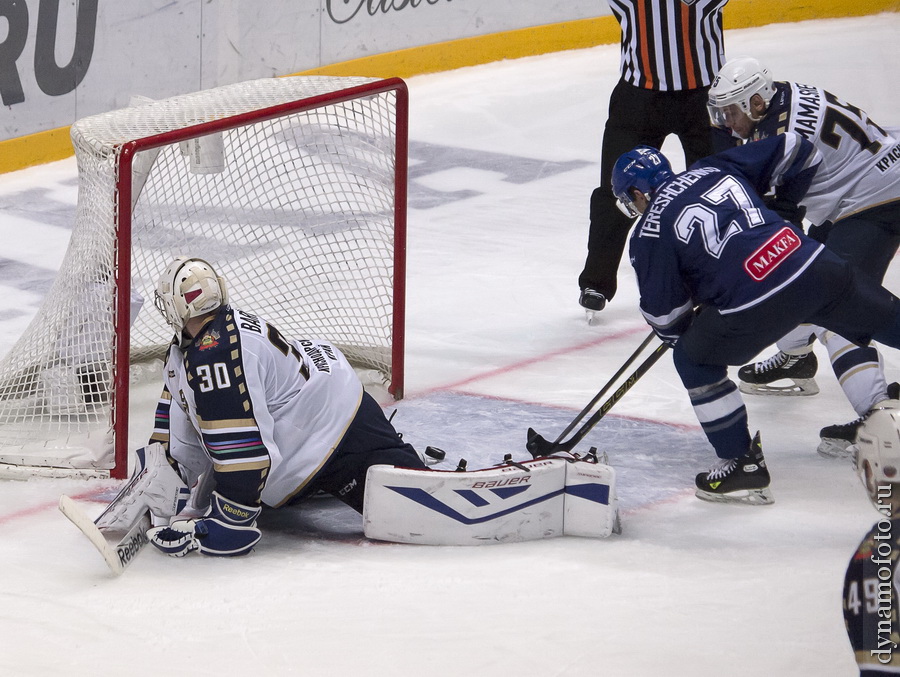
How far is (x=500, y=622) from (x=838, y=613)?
2.18ft

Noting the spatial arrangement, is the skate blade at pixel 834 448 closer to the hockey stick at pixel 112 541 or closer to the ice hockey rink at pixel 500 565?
the ice hockey rink at pixel 500 565

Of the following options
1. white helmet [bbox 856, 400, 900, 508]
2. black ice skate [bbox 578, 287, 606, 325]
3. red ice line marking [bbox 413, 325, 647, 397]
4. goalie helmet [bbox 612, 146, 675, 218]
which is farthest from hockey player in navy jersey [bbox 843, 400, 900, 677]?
black ice skate [bbox 578, 287, 606, 325]

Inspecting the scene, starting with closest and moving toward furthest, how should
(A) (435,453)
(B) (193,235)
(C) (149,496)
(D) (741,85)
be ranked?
(C) (149,496)
(A) (435,453)
(D) (741,85)
(B) (193,235)

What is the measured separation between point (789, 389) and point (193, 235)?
1.89m

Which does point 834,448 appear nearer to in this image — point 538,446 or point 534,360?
point 538,446

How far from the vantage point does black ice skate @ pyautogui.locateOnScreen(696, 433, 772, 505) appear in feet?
11.2

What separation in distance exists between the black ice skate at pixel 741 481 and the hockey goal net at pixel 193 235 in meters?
1.21

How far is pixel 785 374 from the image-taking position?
4.34 m

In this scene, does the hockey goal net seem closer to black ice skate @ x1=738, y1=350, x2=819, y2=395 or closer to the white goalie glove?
the white goalie glove

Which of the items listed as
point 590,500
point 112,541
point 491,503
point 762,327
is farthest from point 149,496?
point 762,327

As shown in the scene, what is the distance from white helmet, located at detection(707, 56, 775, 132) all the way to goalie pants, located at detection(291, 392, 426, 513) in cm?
132

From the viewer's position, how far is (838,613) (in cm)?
273

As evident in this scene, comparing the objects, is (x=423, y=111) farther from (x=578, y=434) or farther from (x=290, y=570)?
(x=290, y=570)

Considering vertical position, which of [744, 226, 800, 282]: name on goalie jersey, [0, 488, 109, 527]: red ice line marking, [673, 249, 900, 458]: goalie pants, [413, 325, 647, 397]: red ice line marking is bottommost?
[0, 488, 109, 527]: red ice line marking
